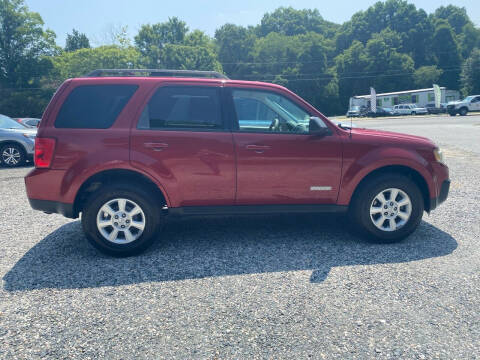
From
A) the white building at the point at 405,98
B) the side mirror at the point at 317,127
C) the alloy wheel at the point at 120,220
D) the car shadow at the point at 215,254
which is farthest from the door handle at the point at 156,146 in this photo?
the white building at the point at 405,98

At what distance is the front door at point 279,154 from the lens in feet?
13.3

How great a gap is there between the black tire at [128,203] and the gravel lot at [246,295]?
0.15 metres

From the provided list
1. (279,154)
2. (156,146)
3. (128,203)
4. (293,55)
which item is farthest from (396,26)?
(128,203)

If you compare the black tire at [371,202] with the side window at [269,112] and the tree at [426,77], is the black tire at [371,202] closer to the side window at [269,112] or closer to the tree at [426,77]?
the side window at [269,112]

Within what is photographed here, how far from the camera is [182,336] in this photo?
2.60 m

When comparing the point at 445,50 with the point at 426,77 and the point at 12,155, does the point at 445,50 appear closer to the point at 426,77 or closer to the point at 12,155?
A: the point at 426,77

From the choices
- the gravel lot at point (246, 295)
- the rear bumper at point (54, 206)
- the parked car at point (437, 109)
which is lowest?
the gravel lot at point (246, 295)

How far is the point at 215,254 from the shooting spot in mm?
4074

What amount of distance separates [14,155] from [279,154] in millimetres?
9387

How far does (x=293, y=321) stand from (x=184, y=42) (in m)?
70.3

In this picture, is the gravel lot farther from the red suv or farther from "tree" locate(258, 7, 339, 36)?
"tree" locate(258, 7, 339, 36)

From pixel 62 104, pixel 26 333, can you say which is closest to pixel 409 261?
pixel 26 333

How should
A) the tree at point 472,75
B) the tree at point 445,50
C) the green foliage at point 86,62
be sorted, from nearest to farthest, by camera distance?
the green foliage at point 86,62 → the tree at point 472,75 → the tree at point 445,50

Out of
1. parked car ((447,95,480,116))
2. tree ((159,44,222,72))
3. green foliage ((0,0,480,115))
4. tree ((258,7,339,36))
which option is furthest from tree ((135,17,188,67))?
parked car ((447,95,480,116))
